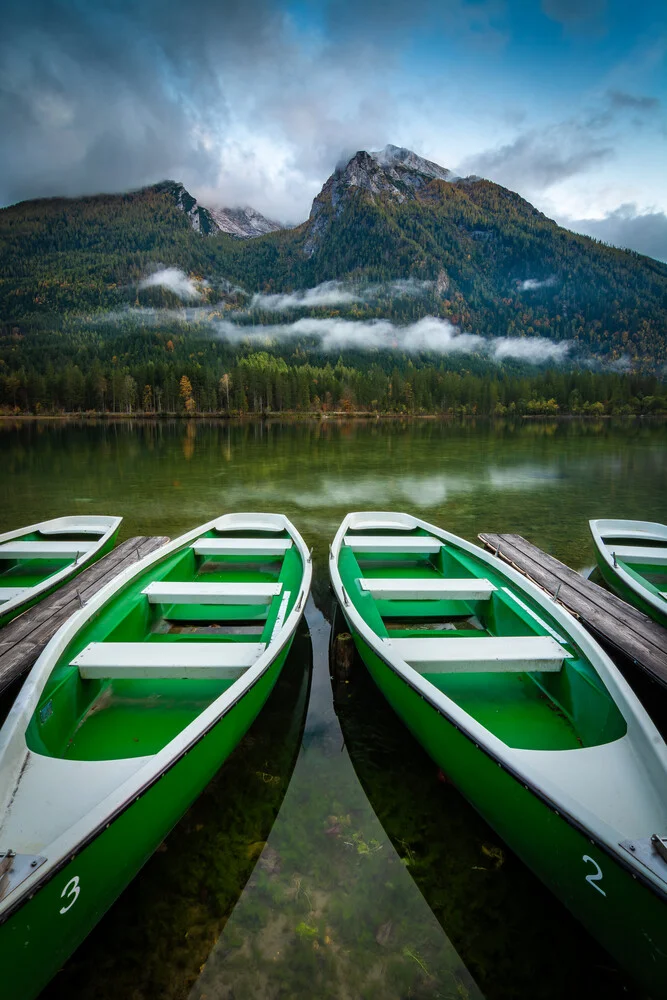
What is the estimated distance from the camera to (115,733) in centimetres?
463

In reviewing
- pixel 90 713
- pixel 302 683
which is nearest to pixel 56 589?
pixel 90 713

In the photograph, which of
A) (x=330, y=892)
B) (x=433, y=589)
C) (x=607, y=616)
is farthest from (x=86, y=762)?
(x=607, y=616)

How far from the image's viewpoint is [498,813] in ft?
11.8

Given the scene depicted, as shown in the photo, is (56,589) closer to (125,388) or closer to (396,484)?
(396,484)

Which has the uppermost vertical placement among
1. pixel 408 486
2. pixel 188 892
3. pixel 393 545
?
pixel 393 545

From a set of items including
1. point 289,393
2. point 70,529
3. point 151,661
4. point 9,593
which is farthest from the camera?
point 289,393

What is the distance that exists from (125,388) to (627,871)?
11723 cm

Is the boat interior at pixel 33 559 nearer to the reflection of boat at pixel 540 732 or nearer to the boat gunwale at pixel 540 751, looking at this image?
the reflection of boat at pixel 540 732

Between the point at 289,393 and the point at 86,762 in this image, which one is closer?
the point at 86,762

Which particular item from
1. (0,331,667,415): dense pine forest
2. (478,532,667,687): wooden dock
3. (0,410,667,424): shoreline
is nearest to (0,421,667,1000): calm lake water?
(478,532,667,687): wooden dock

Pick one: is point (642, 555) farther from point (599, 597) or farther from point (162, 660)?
point (162, 660)

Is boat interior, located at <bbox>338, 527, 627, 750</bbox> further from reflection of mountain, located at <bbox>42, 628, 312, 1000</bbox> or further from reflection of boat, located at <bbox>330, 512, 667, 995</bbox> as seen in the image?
reflection of mountain, located at <bbox>42, 628, 312, 1000</bbox>

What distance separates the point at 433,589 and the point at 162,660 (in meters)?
3.83

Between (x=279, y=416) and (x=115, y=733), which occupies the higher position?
(x=115, y=733)
